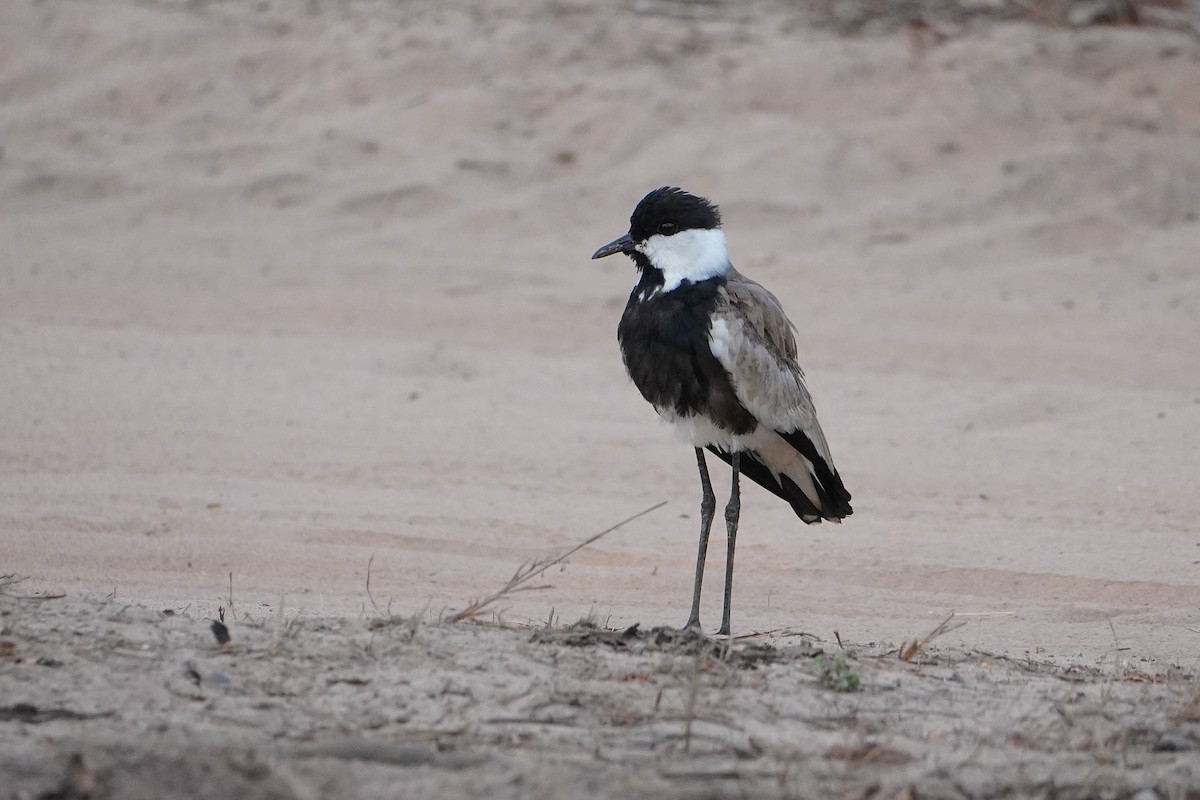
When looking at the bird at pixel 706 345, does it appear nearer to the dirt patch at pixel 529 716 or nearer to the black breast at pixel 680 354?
the black breast at pixel 680 354

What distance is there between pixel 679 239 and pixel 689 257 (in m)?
0.08

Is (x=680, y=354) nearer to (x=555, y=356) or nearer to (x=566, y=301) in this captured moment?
(x=555, y=356)

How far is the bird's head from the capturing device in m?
5.58

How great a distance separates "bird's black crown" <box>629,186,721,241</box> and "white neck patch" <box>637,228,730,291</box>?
27 mm

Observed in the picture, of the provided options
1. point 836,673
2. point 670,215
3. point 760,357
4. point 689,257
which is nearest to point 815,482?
point 760,357

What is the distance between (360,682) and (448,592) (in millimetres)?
1764

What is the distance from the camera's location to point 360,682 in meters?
4.24

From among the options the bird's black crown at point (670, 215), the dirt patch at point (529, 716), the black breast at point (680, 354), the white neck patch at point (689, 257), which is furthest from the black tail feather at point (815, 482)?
the dirt patch at point (529, 716)

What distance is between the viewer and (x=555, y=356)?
32.8 feet

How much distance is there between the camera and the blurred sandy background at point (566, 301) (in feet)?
21.4

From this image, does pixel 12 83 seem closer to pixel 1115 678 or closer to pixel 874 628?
pixel 874 628

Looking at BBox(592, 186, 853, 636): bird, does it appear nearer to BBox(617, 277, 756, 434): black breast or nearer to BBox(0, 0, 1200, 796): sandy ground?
BBox(617, 277, 756, 434): black breast

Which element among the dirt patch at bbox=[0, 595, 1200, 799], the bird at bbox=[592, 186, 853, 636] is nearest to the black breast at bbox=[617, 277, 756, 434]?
the bird at bbox=[592, 186, 853, 636]

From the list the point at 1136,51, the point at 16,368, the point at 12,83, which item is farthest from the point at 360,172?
the point at 1136,51
